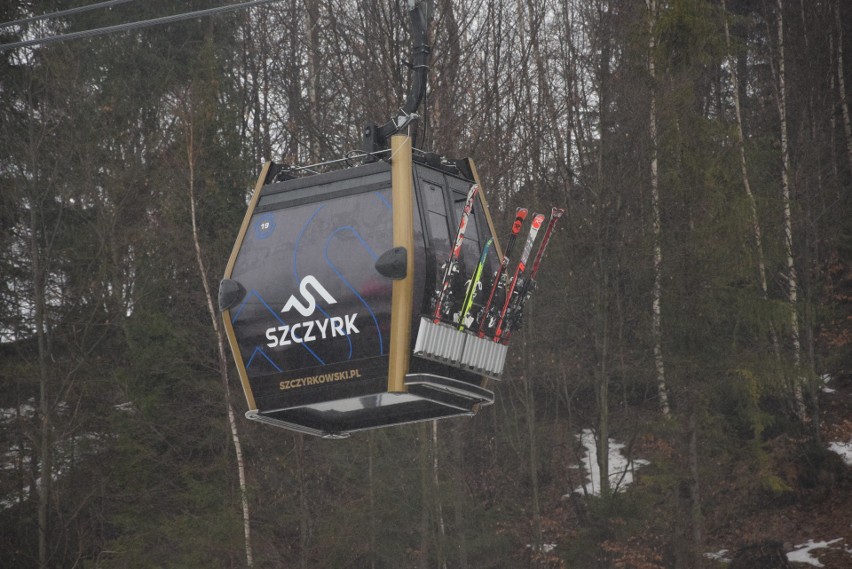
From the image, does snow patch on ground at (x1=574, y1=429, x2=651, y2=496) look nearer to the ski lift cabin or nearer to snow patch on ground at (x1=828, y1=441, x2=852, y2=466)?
snow patch on ground at (x1=828, y1=441, x2=852, y2=466)

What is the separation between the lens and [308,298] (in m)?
7.81

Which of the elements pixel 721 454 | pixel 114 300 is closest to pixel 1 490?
pixel 114 300

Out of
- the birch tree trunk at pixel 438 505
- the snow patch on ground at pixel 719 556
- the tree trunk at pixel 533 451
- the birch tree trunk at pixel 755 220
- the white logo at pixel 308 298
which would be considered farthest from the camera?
the birch tree trunk at pixel 755 220

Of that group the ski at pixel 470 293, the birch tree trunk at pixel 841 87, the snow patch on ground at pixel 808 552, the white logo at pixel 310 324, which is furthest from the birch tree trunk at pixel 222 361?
the birch tree trunk at pixel 841 87

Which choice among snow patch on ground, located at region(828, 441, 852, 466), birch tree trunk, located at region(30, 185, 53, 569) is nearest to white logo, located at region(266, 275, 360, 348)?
birch tree trunk, located at region(30, 185, 53, 569)

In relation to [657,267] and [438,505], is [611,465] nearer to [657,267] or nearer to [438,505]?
[657,267]

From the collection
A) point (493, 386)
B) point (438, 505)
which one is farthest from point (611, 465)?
point (438, 505)

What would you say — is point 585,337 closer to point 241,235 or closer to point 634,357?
point 634,357

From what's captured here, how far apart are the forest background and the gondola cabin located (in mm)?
9452

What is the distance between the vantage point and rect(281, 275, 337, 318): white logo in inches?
304

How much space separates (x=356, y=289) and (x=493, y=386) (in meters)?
14.5

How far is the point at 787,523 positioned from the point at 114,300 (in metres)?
12.2

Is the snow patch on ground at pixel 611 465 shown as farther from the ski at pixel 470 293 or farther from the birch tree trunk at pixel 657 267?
the ski at pixel 470 293

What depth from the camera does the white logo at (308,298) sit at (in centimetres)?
772
